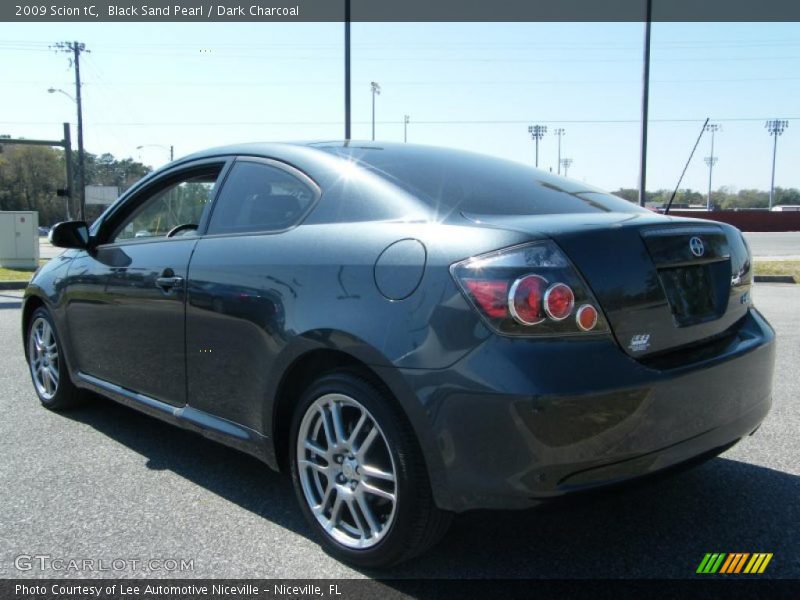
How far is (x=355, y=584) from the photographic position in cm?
249

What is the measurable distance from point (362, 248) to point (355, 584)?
119 cm

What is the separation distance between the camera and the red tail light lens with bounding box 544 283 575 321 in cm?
218

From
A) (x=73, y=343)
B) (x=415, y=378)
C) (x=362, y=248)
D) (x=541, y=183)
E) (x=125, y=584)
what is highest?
(x=541, y=183)

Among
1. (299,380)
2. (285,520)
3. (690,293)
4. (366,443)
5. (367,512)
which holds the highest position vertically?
(690,293)

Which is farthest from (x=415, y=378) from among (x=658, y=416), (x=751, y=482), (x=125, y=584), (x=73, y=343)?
(x=73, y=343)

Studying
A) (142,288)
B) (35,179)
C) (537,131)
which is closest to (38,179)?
(35,179)

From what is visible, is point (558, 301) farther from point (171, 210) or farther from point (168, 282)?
point (171, 210)

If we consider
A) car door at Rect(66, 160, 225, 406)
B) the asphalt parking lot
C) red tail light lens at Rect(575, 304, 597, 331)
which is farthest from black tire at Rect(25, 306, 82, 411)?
red tail light lens at Rect(575, 304, 597, 331)

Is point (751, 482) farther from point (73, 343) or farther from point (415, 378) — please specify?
point (73, 343)

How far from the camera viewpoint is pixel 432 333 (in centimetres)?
226

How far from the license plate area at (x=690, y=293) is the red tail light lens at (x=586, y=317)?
36cm

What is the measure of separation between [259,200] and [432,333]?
4.33ft
